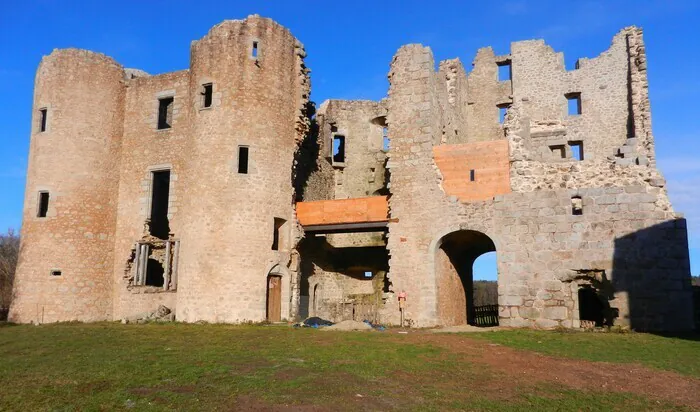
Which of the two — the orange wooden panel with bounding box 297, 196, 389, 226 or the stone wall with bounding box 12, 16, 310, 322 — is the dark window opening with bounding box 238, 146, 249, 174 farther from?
the orange wooden panel with bounding box 297, 196, 389, 226

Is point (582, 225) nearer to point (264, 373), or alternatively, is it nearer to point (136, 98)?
point (264, 373)

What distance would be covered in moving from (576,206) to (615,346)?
5.72 metres

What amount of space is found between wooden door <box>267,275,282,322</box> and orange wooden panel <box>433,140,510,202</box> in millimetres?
6871

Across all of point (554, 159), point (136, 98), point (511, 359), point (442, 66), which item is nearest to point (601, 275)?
point (554, 159)

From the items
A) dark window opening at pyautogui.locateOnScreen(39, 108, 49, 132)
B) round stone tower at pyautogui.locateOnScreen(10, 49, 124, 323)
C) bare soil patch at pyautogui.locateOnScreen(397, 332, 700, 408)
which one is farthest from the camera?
dark window opening at pyautogui.locateOnScreen(39, 108, 49, 132)

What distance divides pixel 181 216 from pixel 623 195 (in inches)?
594

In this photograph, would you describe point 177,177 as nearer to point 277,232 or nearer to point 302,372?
point 277,232

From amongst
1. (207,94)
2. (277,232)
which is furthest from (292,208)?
(207,94)

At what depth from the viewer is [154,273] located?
2428 cm

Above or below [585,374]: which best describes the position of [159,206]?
Answer: above

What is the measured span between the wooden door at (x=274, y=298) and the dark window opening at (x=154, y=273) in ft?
18.2

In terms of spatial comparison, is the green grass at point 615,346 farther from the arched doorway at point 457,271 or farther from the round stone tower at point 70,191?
the round stone tower at point 70,191

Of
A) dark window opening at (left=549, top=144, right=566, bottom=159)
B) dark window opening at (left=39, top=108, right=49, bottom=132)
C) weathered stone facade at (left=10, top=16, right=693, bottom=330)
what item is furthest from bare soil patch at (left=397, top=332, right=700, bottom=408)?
dark window opening at (left=39, top=108, right=49, bottom=132)

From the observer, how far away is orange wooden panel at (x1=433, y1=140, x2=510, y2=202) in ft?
63.9
